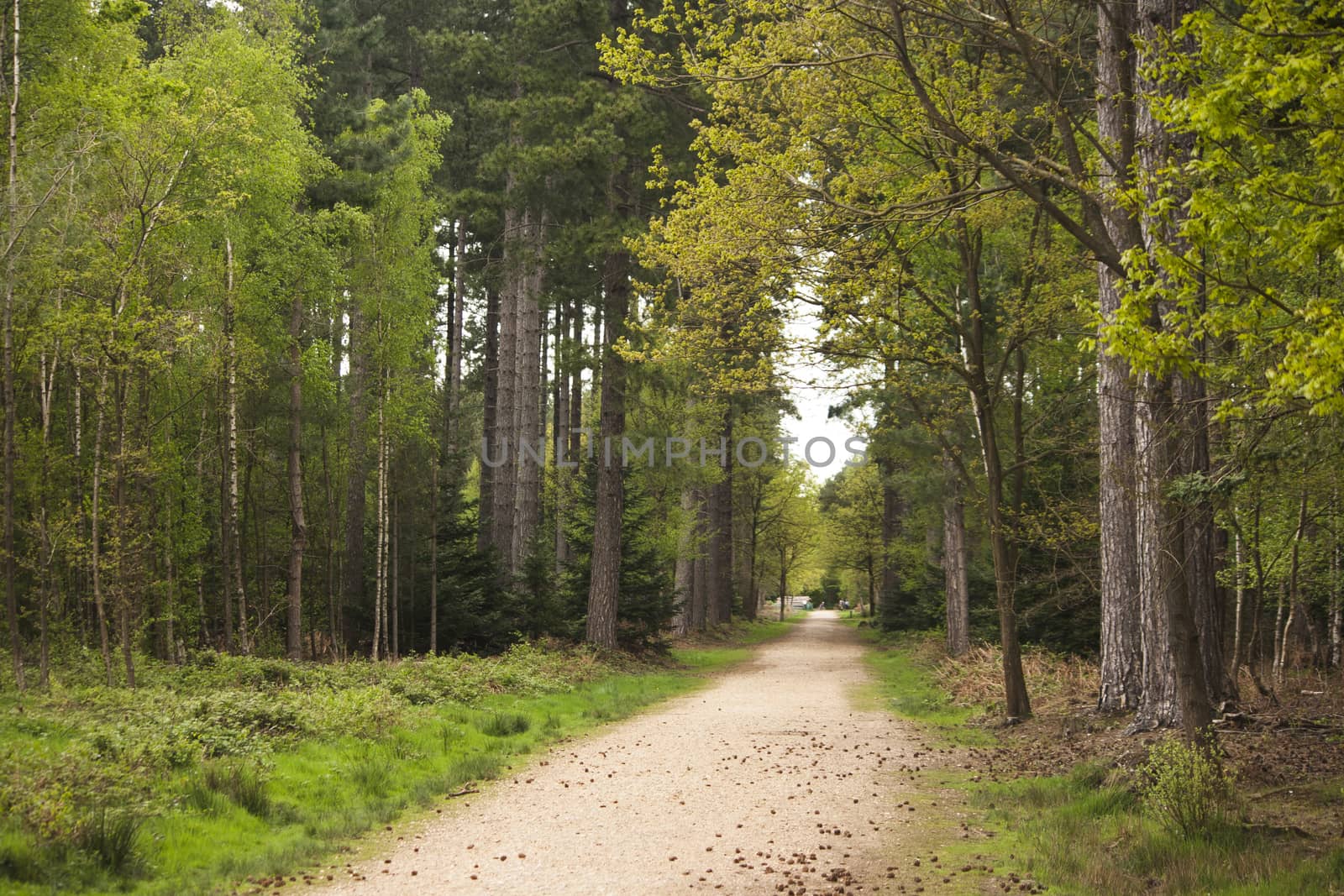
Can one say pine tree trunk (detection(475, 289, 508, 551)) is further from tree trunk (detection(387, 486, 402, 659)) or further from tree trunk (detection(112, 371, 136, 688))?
tree trunk (detection(112, 371, 136, 688))

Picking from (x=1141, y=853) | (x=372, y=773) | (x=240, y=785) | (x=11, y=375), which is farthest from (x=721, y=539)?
(x=1141, y=853)

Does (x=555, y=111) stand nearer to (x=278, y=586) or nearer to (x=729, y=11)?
(x=729, y=11)

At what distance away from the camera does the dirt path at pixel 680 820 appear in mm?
5609

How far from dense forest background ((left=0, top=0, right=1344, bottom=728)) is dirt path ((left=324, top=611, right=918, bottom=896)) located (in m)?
2.63

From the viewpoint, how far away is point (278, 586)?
2228cm

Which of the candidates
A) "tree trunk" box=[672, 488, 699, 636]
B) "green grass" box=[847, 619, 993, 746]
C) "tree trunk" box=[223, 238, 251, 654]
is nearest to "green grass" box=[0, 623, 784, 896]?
"green grass" box=[847, 619, 993, 746]

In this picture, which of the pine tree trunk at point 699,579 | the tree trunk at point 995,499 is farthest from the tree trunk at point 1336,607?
the pine tree trunk at point 699,579

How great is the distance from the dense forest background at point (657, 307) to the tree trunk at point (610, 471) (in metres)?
0.08

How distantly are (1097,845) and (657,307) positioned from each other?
8786mm

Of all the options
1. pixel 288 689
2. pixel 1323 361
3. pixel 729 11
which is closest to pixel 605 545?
pixel 288 689

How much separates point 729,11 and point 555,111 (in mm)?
8336

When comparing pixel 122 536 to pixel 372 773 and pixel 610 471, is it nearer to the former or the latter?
pixel 372 773

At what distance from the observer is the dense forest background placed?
6.30 m

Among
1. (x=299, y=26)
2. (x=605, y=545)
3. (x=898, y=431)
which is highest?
(x=299, y=26)
